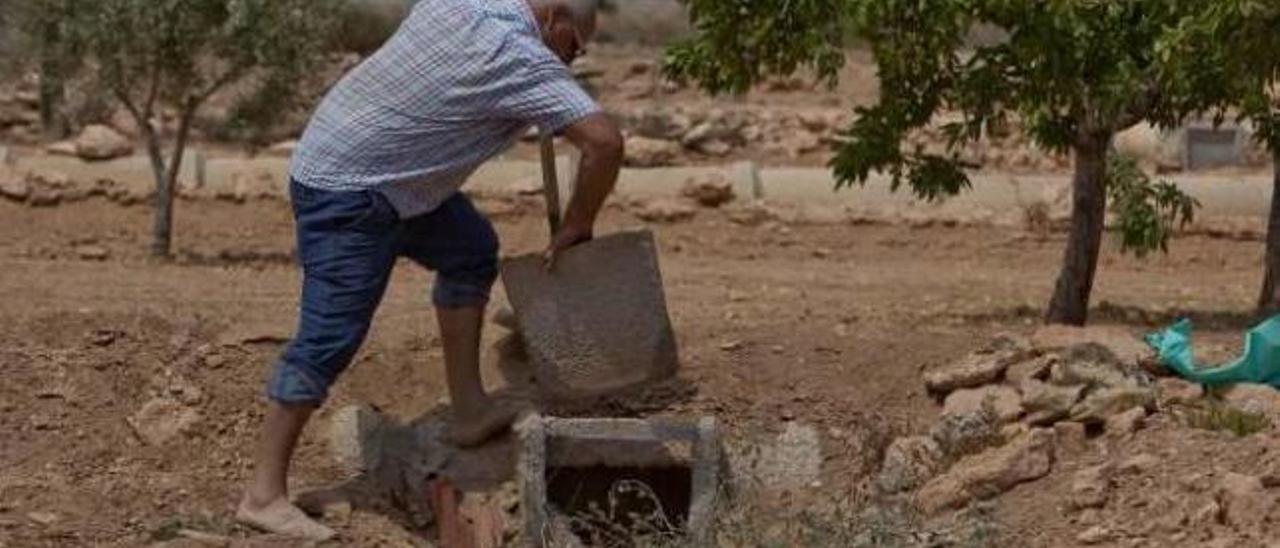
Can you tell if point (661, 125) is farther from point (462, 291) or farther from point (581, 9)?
point (581, 9)

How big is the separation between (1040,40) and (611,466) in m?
2.15

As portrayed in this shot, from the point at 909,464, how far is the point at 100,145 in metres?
9.86

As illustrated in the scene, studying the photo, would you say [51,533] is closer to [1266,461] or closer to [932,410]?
[932,410]

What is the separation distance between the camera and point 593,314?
7223 mm

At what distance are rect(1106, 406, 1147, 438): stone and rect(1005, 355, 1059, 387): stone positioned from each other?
12.0 inches

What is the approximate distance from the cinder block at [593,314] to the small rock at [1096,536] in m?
1.58

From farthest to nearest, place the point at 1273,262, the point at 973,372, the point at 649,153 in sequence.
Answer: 1. the point at 649,153
2. the point at 1273,262
3. the point at 973,372

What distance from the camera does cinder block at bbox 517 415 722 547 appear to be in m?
6.79

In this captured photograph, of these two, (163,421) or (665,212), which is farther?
(665,212)

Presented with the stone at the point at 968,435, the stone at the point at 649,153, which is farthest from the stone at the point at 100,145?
the stone at the point at 968,435

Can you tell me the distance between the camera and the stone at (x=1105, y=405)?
6.89 metres

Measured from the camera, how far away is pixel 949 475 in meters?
6.69

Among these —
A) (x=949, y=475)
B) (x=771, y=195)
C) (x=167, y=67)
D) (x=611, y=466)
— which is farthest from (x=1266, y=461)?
(x=771, y=195)

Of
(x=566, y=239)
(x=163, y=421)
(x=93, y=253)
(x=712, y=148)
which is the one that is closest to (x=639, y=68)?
(x=712, y=148)
